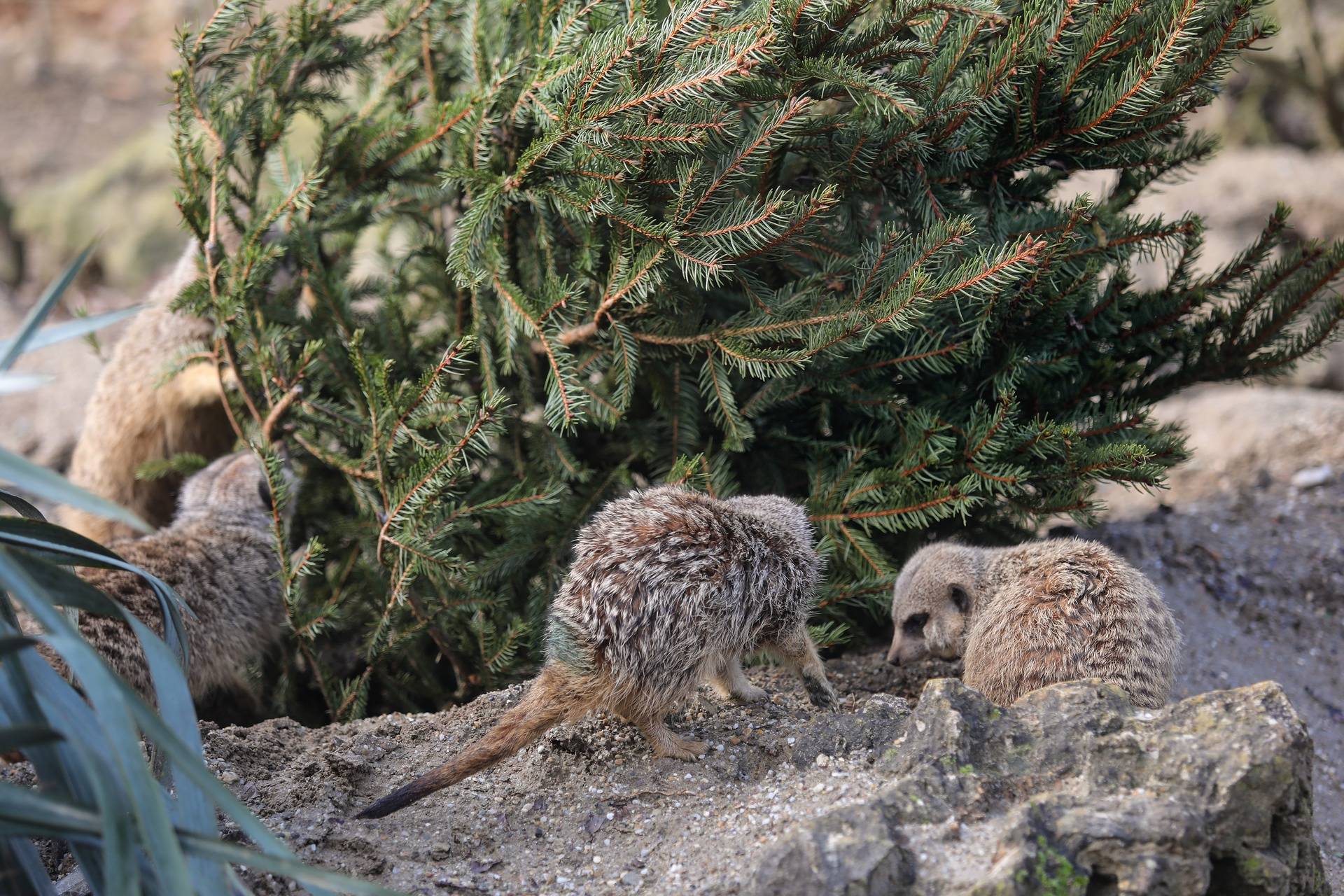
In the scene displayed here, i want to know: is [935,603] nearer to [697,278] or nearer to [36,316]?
[697,278]

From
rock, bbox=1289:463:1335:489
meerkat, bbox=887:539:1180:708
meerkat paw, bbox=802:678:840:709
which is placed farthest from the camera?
rock, bbox=1289:463:1335:489

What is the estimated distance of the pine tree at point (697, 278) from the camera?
2898 mm

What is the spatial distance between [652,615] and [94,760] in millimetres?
1307

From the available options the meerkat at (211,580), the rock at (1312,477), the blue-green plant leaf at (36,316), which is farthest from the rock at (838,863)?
the rock at (1312,477)

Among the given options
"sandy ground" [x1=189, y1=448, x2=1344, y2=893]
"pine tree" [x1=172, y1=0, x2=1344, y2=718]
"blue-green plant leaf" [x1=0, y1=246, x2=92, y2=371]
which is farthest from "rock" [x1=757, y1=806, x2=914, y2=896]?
"blue-green plant leaf" [x1=0, y1=246, x2=92, y2=371]

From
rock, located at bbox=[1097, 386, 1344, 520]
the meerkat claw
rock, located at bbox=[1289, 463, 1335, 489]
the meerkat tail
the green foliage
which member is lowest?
rock, located at bbox=[1289, 463, 1335, 489]

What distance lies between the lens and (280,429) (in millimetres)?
3766

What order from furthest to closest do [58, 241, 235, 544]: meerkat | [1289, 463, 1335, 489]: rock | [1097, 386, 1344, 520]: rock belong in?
[1097, 386, 1344, 520]: rock → [1289, 463, 1335, 489]: rock → [58, 241, 235, 544]: meerkat

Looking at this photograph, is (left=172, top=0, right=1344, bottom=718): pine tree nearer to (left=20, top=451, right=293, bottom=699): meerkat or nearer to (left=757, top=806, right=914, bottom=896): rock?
(left=20, top=451, right=293, bottom=699): meerkat

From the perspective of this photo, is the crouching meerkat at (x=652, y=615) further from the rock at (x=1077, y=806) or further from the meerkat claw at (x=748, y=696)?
the rock at (x=1077, y=806)

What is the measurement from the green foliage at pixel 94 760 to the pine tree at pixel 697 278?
1.06 metres

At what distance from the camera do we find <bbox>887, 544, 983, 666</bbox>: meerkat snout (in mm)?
3330

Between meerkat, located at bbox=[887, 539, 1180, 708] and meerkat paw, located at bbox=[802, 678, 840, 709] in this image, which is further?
meerkat paw, located at bbox=[802, 678, 840, 709]

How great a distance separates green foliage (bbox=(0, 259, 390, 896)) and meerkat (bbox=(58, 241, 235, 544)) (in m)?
2.69
